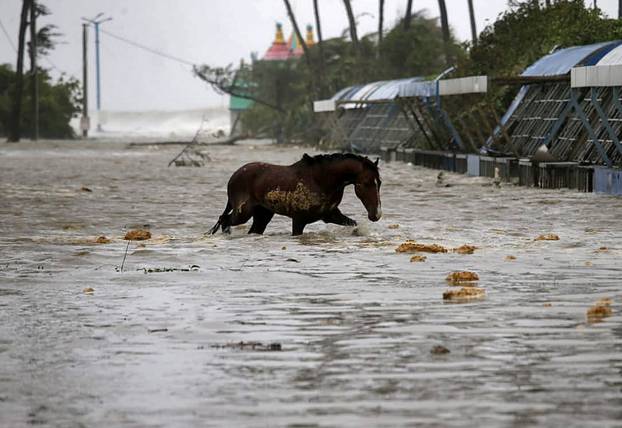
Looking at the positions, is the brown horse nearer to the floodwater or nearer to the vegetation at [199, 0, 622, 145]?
the floodwater

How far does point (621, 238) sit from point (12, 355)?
931cm

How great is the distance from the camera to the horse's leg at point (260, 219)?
17495 mm

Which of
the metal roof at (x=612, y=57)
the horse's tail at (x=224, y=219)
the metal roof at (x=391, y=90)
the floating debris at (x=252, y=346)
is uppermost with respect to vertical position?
the metal roof at (x=612, y=57)

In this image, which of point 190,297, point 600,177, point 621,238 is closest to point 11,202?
point 600,177

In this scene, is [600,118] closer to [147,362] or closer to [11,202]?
[11,202]

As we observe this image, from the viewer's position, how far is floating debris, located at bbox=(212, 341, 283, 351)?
352 inches

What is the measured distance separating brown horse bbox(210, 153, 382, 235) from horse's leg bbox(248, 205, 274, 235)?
13 cm

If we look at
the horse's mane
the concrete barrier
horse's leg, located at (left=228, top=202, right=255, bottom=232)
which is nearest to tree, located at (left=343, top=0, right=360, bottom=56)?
the concrete barrier

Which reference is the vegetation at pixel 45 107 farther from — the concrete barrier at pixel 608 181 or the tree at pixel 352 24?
the concrete barrier at pixel 608 181

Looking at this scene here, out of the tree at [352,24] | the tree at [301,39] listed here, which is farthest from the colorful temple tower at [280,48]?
the tree at [352,24]

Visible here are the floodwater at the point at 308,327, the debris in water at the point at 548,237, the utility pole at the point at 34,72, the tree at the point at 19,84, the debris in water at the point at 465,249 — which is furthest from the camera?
the utility pole at the point at 34,72

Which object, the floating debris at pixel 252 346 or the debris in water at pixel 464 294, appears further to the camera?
the debris in water at pixel 464 294

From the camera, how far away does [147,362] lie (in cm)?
855

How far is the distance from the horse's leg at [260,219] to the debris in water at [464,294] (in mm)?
5903
